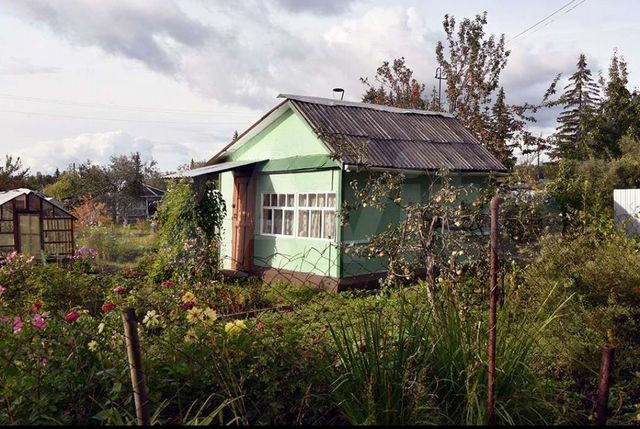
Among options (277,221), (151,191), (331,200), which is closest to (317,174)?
(331,200)

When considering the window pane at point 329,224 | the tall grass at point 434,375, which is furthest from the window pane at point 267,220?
the tall grass at point 434,375

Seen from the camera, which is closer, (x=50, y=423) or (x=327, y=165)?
(x=50, y=423)

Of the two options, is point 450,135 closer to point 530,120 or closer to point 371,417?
point 530,120

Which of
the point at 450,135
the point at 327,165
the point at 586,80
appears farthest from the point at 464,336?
the point at 586,80

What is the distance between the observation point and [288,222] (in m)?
12.2

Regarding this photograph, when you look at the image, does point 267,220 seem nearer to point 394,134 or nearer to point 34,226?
point 394,134

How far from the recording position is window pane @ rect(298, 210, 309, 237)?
11.8 m

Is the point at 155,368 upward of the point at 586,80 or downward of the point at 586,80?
downward

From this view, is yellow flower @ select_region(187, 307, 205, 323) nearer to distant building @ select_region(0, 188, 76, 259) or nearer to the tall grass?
the tall grass

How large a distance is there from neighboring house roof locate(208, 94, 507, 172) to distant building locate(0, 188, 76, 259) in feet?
16.0

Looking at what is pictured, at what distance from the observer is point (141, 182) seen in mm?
39719

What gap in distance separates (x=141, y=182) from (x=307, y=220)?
30.5 meters

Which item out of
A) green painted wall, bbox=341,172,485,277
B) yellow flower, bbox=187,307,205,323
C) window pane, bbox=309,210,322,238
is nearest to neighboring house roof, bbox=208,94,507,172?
green painted wall, bbox=341,172,485,277

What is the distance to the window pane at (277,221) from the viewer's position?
492 inches
